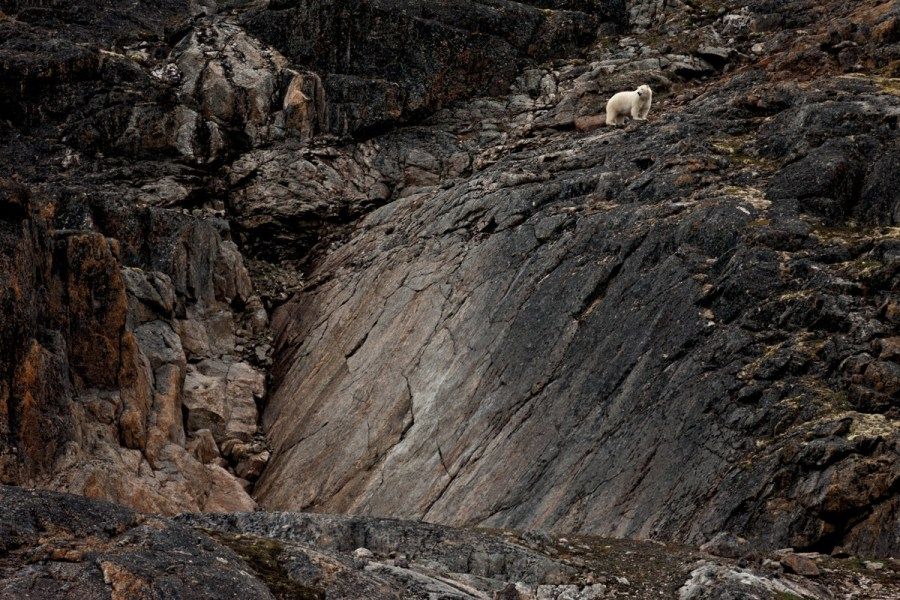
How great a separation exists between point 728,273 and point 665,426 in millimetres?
4497

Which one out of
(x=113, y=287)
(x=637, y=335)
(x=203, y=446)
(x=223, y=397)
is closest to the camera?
(x=637, y=335)

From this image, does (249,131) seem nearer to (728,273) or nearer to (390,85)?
(390,85)

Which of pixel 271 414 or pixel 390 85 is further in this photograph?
pixel 390 85

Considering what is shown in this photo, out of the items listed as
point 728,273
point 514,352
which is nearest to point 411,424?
point 514,352

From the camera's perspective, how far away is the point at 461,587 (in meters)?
14.1

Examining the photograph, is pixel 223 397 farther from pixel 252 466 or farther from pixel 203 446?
pixel 252 466

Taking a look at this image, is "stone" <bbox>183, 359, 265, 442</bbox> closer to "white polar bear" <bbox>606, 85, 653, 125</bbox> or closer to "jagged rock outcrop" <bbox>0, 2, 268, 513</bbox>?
"jagged rock outcrop" <bbox>0, 2, 268, 513</bbox>

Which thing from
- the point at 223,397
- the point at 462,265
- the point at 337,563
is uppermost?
the point at 337,563

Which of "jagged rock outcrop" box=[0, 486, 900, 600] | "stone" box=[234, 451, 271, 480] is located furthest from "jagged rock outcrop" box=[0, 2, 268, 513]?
"jagged rock outcrop" box=[0, 486, 900, 600]

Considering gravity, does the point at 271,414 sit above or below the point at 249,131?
below

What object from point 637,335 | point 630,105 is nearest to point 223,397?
point 637,335

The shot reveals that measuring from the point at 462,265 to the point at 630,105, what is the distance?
9537mm

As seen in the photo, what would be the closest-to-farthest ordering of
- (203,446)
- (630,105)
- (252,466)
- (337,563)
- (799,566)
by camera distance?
(337,563) → (799,566) → (203,446) → (252,466) → (630,105)

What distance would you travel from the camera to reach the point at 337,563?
1350 centimetres
